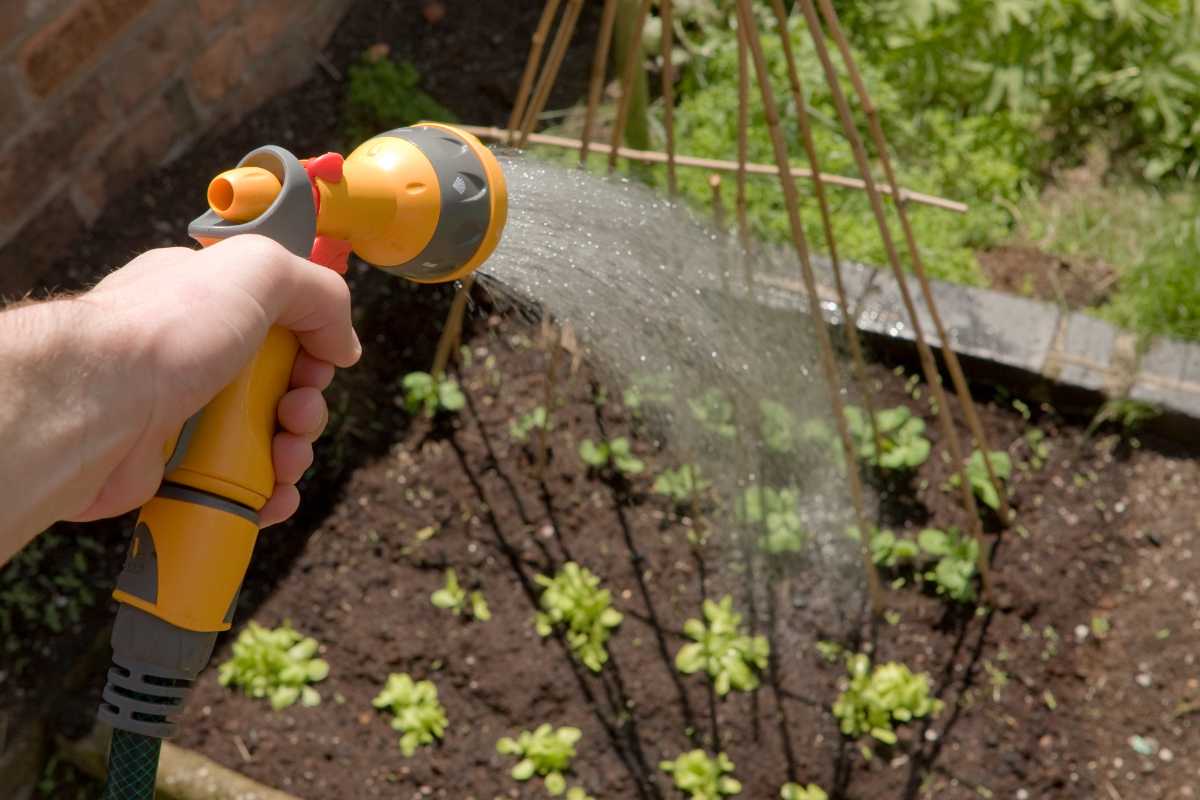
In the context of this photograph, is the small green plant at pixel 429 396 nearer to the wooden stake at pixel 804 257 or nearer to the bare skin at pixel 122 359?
the wooden stake at pixel 804 257

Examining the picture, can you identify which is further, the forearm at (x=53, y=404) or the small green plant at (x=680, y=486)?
the small green plant at (x=680, y=486)

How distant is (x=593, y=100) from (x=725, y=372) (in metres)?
0.62

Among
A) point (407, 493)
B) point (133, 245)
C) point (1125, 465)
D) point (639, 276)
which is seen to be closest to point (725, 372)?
point (639, 276)

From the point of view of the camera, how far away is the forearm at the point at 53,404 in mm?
1247

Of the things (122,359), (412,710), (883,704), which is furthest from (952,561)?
(122,359)

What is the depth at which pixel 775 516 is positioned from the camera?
2898mm

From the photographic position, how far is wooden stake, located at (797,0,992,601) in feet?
6.88

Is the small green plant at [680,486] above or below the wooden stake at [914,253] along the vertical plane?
below

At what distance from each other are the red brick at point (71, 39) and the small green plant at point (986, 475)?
231 cm

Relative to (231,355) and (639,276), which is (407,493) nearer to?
(639,276)

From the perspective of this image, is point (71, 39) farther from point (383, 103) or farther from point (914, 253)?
point (914, 253)

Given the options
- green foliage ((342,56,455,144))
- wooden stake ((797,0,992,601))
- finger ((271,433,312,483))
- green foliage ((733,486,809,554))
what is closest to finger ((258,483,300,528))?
finger ((271,433,312,483))

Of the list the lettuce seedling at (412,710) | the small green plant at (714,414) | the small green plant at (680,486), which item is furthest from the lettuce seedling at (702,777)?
the small green plant at (714,414)

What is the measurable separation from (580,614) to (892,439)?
865mm
